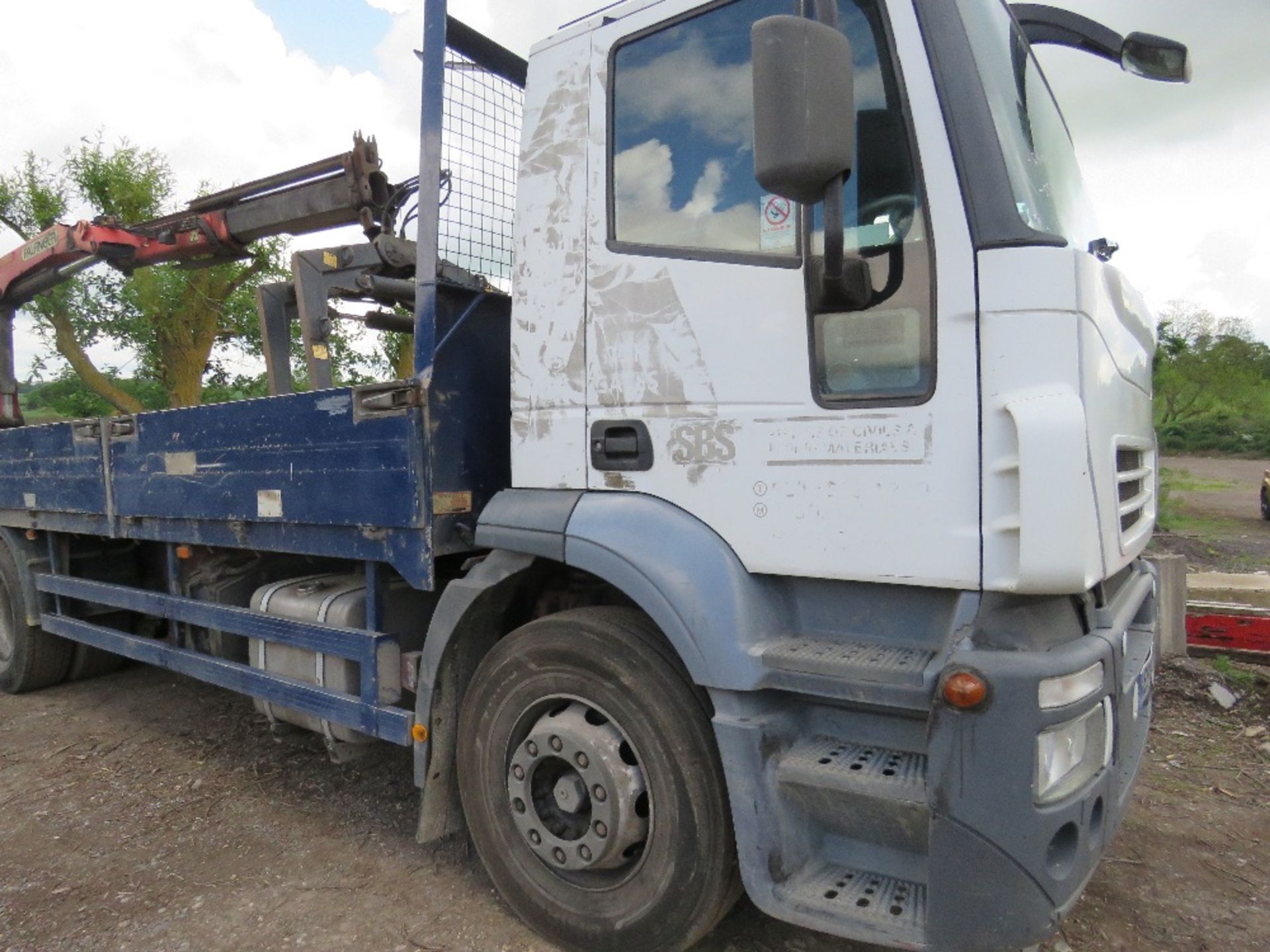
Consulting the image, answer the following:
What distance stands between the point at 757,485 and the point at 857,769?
75 cm

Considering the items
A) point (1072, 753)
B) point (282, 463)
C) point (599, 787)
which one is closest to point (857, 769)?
point (1072, 753)

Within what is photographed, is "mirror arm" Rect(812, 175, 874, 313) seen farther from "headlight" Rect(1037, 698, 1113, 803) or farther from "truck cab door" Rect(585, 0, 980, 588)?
"headlight" Rect(1037, 698, 1113, 803)

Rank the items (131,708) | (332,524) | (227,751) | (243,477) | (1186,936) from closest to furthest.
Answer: (1186,936) < (332,524) < (243,477) < (227,751) < (131,708)

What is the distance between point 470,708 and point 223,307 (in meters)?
15.5

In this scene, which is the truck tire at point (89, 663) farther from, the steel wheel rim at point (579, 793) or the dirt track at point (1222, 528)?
the dirt track at point (1222, 528)

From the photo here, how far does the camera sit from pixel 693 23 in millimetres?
2518

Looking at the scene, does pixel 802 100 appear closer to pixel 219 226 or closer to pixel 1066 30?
pixel 1066 30

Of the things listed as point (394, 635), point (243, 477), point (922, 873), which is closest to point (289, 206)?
point (243, 477)

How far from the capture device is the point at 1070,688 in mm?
1963

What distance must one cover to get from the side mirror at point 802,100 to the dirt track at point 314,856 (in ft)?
7.49

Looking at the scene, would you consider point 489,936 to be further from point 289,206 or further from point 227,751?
point 289,206

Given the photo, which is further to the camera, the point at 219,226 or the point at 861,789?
the point at 219,226

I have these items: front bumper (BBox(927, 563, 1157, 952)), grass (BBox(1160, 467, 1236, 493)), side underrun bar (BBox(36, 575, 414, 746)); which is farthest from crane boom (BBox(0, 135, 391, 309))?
grass (BBox(1160, 467, 1236, 493))

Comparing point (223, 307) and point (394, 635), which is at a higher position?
point (223, 307)
